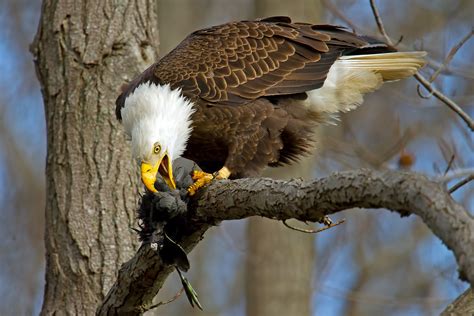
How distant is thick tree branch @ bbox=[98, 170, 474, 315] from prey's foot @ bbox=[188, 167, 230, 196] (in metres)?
0.14

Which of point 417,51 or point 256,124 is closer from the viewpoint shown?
point 256,124

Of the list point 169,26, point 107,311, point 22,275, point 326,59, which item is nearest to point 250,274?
point 22,275

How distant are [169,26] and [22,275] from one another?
14.9 feet

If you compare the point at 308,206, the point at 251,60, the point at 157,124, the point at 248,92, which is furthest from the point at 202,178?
the point at 308,206

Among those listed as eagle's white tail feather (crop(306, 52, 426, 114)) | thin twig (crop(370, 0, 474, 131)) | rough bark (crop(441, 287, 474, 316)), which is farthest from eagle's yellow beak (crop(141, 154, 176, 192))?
rough bark (crop(441, 287, 474, 316))

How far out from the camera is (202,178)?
4.55 metres

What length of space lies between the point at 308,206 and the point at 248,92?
1936 mm

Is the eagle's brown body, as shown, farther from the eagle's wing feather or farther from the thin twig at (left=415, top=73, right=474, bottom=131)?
the thin twig at (left=415, top=73, right=474, bottom=131)

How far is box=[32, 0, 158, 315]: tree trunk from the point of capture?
4.87 metres

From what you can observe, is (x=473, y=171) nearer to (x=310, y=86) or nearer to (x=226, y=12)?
(x=310, y=86)

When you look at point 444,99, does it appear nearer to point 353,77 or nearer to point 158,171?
point 353,77

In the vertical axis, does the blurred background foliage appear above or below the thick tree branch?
below

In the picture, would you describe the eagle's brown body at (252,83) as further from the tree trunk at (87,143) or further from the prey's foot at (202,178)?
the tree trunk at (87,143)

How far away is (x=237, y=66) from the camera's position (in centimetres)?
520
